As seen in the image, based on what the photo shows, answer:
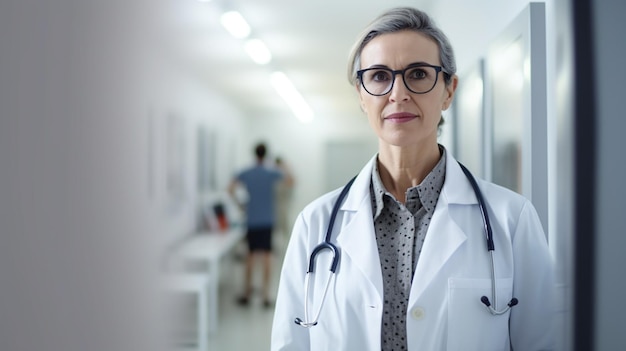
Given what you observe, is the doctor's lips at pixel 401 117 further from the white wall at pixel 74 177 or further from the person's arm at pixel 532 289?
the white wall at pixel 74 177

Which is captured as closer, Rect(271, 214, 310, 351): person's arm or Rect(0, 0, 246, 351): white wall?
Rect(271, 214, 310, 351): person's arm

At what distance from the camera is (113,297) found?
1691 mm

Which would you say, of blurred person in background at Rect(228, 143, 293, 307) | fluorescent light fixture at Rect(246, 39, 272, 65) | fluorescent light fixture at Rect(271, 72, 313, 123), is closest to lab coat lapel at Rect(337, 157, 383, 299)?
fluorescent light fixture at Rect(246, 39, 272, 65)

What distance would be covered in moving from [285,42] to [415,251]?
2.77m

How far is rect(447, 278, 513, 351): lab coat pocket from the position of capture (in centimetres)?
80

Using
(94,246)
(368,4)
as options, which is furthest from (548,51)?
(368,4)

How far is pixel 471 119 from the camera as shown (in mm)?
1774

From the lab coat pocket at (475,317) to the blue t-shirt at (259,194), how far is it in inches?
120

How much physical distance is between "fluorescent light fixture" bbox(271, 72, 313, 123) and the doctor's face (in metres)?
3.61

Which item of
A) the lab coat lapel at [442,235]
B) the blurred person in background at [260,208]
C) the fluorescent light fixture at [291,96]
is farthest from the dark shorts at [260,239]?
the lab coat lapel at [442,235]

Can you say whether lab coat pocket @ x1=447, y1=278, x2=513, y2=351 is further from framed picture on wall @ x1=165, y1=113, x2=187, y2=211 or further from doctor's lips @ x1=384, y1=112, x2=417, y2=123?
framed picture on wall @ x1=165, y1=113, x2=187, y2=211

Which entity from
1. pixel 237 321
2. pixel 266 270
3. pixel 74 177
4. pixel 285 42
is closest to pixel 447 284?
pixel 74 177

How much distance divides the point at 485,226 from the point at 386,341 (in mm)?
259

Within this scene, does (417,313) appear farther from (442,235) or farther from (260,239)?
(260,239)
